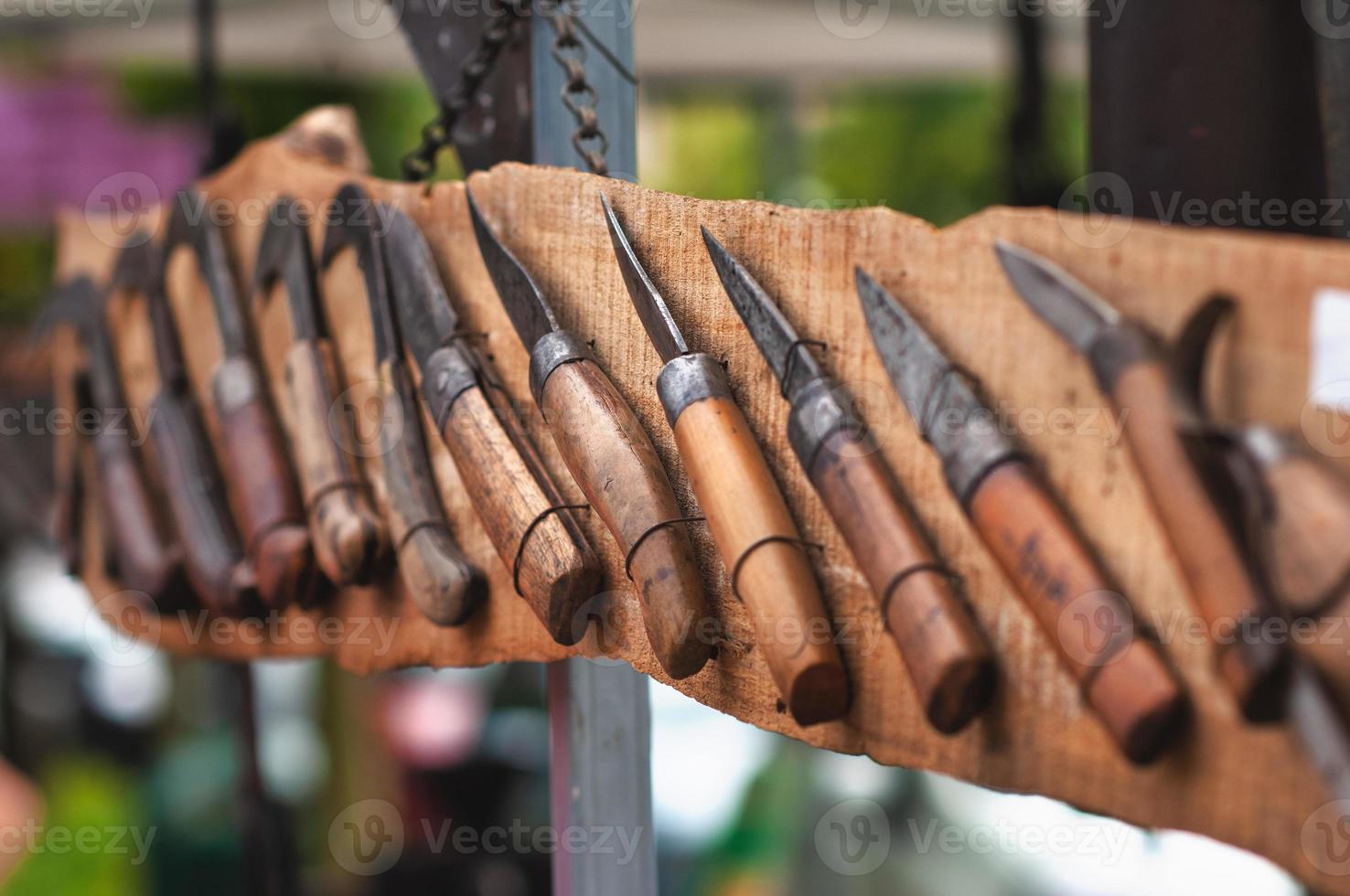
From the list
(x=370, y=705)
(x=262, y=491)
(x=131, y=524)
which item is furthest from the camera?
(x=370, y=705)

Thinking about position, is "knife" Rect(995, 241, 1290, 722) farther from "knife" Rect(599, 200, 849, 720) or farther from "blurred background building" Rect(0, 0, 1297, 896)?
"blurred background building" Rect(0, 0, 1297, 896)

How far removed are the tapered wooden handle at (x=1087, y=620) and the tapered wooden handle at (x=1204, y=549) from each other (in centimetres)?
3

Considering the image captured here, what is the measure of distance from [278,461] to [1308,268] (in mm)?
711

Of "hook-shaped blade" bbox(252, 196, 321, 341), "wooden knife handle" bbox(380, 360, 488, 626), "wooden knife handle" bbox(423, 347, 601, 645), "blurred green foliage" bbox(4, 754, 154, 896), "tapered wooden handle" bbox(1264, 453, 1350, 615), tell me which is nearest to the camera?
"tapered wooden handle" bbox(1264, 453, 1350, 615)

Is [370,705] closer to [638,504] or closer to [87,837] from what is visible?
[87,837]

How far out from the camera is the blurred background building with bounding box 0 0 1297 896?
204cm

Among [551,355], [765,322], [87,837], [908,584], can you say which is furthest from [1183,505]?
[87,837]

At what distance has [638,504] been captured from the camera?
65 centimetres

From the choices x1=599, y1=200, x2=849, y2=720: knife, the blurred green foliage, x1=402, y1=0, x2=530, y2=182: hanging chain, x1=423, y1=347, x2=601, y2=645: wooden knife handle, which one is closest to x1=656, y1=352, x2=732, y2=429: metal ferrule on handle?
x1=599, y1=200, x2=849, y2=720: knife

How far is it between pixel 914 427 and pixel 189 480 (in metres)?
0.65

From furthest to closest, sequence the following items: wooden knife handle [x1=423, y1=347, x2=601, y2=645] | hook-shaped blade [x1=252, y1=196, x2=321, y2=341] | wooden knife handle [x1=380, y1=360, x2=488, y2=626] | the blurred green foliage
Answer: the blurred green foliage < hook-shaped blade [x1=252, y1=196, x2=321, y2=341] < wooden knife handle [x1=380, y1=360, x2=488, y2=626] < wooden knife handle [x1=423, y1=347, x2=601, y2=645]

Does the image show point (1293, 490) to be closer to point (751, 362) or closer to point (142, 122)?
point (751, 362)

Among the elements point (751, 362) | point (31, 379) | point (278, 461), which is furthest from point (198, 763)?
point (751, 362)

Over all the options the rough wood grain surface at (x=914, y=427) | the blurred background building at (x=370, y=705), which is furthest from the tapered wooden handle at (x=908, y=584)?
the blurred background building at (x=370, y=705)
